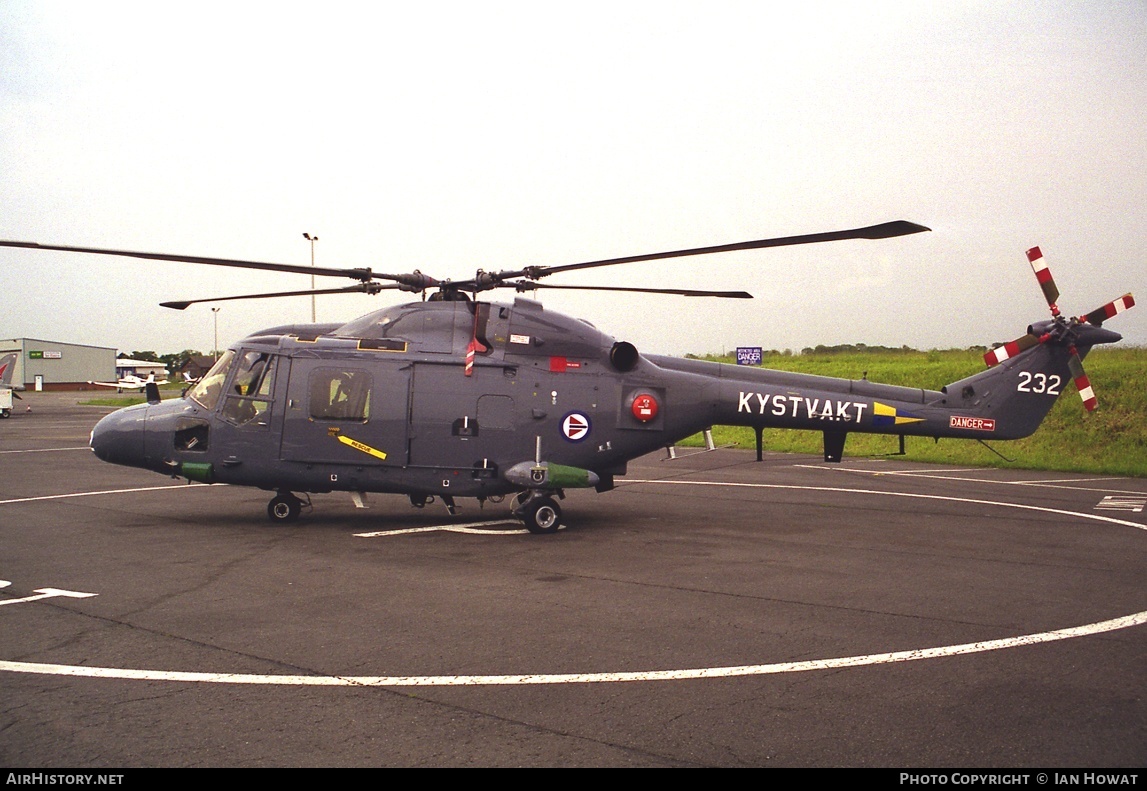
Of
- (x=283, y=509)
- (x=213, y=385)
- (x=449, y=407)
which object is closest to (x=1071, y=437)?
(x=449, y=407)

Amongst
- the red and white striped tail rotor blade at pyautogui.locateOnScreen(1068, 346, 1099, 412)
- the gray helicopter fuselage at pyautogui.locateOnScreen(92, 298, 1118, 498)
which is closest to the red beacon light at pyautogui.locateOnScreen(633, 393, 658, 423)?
the gray helicopter fuselage at pyautogui.locateOnScreen(92, 298, 1118, 498)

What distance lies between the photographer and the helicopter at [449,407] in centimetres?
1327

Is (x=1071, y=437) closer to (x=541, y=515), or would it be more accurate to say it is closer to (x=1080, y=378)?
(x=1080, y=378)

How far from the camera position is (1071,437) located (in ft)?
87.5

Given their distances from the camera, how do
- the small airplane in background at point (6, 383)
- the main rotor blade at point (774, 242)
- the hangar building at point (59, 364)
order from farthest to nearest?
the hangar building at point (59, 364) → the small airplane in background at point (6, 383) → the main rotor blade at point (774, 242)

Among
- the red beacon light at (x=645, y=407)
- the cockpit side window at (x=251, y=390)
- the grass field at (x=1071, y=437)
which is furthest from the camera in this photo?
the grass field at (x=1071, y=437)

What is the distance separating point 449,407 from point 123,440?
215 inches

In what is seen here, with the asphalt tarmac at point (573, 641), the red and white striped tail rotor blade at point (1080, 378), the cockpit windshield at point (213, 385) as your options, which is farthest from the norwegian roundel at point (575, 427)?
the red and white striped tail rotor blade at point (1080, 378)

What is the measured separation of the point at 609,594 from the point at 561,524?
15.7ft

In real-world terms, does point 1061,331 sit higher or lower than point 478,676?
higher

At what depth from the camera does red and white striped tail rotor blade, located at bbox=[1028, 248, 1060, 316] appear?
14234mm

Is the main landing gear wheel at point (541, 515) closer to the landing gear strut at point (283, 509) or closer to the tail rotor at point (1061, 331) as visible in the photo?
the landing gear strut at point (283, 509)

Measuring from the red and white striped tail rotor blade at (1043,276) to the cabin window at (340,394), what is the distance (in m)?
11.5

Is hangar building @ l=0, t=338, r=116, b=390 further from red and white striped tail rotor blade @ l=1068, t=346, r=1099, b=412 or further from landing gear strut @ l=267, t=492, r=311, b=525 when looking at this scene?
red and white striped tail rotor blade @ l=1068, t=346, r=1099, b=412
